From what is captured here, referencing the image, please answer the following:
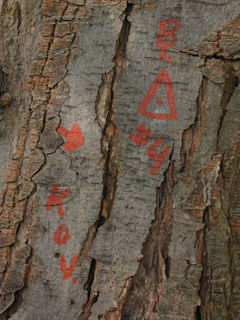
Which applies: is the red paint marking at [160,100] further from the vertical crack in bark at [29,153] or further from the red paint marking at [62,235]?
the red paint marking at [62,235]

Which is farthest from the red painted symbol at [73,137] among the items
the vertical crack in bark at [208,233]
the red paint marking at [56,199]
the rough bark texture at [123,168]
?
the vertical crack in bark at [208,233]

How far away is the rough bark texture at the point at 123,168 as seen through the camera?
1.32m

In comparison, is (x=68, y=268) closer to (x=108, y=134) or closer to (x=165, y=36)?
(x=108, y=134)

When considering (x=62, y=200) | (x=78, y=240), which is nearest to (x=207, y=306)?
(x=78, y=240)

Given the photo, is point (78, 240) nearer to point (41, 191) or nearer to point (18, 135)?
point (41, 191)

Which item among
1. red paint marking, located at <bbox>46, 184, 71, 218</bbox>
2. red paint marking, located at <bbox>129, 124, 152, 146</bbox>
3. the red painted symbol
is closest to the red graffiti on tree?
red paint marking, located at <bbox>129, 124, 152, 146</bbox>

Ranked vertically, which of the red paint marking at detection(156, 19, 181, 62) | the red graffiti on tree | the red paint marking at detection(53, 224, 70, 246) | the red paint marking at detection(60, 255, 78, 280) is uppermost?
the red paint marking at detection(156, 19, 181, 62)

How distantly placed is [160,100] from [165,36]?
7.7 inches

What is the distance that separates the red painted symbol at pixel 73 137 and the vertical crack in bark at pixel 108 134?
2.7 inches

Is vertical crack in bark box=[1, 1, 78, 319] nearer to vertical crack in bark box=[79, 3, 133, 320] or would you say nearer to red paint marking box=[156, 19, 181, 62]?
vertical crack in bark box=[79, 3, 133, 320]

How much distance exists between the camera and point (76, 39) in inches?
52.7

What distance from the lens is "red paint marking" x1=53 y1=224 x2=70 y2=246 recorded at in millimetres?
1344

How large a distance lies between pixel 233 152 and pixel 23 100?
27.4 inches

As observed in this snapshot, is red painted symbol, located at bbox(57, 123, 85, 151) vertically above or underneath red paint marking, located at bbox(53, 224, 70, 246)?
above
